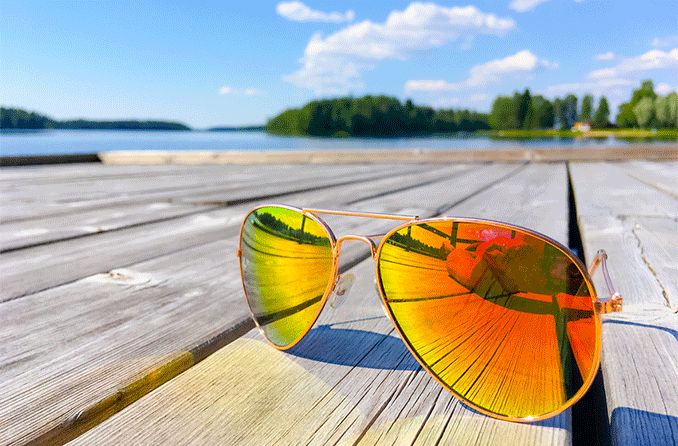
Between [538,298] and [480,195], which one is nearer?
[538,298]

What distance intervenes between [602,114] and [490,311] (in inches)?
3039

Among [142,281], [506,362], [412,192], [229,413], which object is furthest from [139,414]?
[412,192]

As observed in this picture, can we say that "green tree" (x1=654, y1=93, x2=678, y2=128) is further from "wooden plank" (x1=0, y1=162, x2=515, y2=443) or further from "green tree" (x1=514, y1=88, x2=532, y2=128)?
"wooden plank" (x1=0, y1=162, x2=515, y2=443)

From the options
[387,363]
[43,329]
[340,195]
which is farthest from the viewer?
[340,195]

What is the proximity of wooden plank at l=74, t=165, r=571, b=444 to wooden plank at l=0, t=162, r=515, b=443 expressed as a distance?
1.3 inches

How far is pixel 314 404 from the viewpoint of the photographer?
1.77ft

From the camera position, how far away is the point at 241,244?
2.79 ft

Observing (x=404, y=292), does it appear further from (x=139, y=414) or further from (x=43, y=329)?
(x=43, y=329)

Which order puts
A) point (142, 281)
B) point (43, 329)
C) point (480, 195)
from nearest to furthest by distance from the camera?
1. point (43, 329)
2. point (142, 281)
3. point (480, 195)

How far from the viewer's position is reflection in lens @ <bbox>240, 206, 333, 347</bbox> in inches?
28.3

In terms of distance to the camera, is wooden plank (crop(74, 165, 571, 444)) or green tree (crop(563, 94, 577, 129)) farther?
green tree (crop(563, 94, 577, 129))

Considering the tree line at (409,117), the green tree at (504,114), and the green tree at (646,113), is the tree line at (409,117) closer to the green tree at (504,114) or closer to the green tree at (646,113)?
the green tree at (504,114)

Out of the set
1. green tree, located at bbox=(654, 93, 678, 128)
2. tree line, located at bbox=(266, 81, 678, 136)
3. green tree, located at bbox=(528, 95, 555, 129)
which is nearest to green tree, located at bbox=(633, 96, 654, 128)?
green tree, located at bbox=(654, 93, 678, 128)

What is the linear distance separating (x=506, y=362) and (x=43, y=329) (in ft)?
2.10
